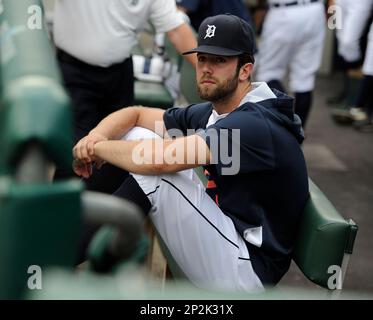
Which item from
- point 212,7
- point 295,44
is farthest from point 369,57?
point 212,7

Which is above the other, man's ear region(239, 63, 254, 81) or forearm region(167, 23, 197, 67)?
man's ear region(239, 63, 254, 81)

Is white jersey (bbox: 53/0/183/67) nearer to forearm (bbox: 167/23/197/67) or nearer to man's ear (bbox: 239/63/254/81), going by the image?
forearm (bbox: 167/23/197/67)

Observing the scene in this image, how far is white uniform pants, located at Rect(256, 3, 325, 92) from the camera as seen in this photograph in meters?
5.09

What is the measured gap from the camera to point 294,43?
5.18m

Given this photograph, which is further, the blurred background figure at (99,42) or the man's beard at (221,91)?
the blurred background figure at (99,42)

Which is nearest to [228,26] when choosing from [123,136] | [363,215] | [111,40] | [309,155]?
[123,136]

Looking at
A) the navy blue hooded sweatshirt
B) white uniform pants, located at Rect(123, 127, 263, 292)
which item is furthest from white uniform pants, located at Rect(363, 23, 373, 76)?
white uniform pants, located at Rect(123, 127, 263, 292)

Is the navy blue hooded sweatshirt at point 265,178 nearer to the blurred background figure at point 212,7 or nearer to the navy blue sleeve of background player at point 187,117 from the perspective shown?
the navy blue sleeve of background player at point 187,117

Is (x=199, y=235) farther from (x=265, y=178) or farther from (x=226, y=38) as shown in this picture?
(x=226, y=38)

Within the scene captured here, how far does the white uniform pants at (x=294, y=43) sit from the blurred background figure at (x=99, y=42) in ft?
5.44

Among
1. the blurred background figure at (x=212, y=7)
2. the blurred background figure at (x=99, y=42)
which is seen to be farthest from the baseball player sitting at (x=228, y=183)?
the blurred background figure at (x=212, y=7)

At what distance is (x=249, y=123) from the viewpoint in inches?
86.1

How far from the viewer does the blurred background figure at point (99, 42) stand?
3.42 meters

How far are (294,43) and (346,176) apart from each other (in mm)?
1085
